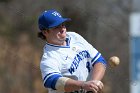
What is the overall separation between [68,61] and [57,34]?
0.79ft

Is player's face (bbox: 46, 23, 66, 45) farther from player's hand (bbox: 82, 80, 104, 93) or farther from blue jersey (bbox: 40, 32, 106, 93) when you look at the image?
player's hand (bbox: 82, 80, 104, 93)

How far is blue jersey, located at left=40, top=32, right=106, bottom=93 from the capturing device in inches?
262

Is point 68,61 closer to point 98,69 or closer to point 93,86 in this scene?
point 98,69

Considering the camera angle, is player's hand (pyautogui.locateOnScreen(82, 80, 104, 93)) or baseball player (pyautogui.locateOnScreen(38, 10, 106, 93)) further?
baseball player (pyautogui.locateOnScreen(38, 10, 106, 93))

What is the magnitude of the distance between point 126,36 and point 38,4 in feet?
6.47

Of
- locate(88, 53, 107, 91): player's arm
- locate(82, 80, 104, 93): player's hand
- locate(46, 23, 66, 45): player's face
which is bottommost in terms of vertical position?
locate(82, 80, 104, 93): player's hand

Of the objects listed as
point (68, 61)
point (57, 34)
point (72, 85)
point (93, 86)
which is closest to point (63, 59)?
point (68, 61)

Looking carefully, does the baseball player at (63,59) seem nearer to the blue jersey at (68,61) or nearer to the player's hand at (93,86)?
the blue jersey at (68,61)

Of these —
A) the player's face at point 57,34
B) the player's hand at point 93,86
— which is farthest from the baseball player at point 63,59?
the player's hand at point 93,86

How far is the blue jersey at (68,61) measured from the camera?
6.65 meters

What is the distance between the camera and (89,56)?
689 centimetres

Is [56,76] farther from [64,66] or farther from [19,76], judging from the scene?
[19,76]

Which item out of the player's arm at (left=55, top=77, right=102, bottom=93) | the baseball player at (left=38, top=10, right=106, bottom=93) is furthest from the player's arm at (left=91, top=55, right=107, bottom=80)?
the player's arm at (left=55, top=77, right=102, bottom=93)

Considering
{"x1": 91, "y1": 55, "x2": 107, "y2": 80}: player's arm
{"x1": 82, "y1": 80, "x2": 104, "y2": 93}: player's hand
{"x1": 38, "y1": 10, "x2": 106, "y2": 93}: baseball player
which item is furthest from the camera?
{"x1": 91, "y1": 55, "x2": 107, "y2": 80}: player's arm
